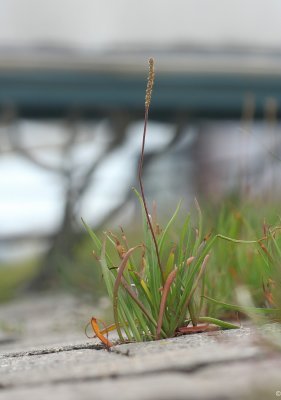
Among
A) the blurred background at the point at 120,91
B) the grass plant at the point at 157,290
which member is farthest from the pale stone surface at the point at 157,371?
the blurred background at the point at 120,91

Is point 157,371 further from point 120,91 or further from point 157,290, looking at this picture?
point 120,91

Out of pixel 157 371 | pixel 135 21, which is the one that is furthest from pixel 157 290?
pixel 135 21

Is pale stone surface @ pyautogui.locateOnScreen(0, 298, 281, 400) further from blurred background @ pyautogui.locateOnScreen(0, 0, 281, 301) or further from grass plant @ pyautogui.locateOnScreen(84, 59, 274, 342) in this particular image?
blurred background @ pyautogui.locateOnScreen(0, 0, 281, 301)

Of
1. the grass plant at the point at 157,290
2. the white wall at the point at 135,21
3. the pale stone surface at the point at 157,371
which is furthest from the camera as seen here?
the white wall at the point at 135,21

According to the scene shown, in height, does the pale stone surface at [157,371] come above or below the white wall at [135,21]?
below

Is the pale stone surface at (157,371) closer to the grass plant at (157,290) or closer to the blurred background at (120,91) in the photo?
the grass plant at (157,290)

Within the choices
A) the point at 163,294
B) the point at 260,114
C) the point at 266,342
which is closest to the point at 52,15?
the point at 260,114
